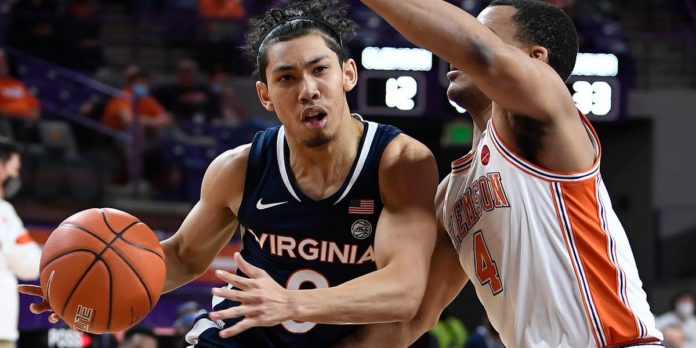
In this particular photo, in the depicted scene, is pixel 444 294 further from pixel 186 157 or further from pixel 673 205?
pixel 673 205

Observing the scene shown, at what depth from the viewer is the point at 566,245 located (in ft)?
11.6

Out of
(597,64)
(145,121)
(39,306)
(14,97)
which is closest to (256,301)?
(39,306)

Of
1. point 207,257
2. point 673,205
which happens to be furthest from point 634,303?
point 673,205

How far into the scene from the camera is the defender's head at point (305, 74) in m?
3.80

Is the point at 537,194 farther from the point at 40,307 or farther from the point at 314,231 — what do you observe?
the point at 40,307

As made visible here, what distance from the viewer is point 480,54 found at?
3346mm

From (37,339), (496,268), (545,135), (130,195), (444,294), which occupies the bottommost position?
(37,339)

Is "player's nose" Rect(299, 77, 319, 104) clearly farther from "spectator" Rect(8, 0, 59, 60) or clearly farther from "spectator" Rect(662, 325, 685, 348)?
"spectator" Rect(8, 0, 59, 60)

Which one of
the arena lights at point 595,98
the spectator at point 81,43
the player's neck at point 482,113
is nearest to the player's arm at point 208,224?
the player's neck at point 482,113

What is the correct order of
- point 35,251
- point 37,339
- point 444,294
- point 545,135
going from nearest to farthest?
point 545,135, point 444,294, point 35,251, point 37,339

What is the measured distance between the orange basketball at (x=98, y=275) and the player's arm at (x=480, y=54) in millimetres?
1280

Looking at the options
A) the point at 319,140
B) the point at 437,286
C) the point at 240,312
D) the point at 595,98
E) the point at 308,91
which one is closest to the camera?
the point at 240,312

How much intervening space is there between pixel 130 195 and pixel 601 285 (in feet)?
24.1

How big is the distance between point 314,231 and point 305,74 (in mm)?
571
